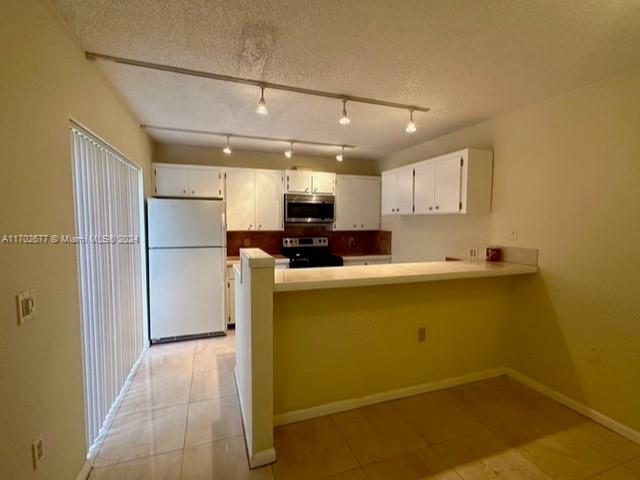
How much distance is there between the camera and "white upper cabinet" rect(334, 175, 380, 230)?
4.67 metres

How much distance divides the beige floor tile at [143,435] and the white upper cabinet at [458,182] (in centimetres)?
298

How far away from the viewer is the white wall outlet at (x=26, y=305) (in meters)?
1.20

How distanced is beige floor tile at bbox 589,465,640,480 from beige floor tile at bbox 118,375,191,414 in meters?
2.77

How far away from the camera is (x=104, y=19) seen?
154cm

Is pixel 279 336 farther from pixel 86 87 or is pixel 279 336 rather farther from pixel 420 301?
pixel 86 87

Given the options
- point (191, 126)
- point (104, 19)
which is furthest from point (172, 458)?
point (191, 126)

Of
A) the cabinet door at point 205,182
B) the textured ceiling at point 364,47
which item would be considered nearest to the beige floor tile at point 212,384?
the cabinet door at point 205,182

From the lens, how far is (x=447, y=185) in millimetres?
3100

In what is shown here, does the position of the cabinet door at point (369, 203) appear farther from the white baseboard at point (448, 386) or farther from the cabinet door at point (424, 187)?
the white baseboard at point (448, 386)

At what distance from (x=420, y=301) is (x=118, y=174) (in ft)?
9.09

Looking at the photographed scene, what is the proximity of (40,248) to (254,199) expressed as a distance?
9.68 ft

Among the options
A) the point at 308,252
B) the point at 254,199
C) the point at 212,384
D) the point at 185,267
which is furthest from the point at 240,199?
the point at 212,384

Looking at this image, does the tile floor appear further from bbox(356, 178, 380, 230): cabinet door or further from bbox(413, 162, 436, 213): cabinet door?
bbox(356, 178, 380, 230): cabinet door

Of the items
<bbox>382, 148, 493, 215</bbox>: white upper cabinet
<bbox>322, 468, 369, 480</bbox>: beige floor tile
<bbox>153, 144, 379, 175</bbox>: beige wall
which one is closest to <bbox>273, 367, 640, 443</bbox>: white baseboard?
<bbox>322, 468, 369, 480</bbox>: beige floor tile
